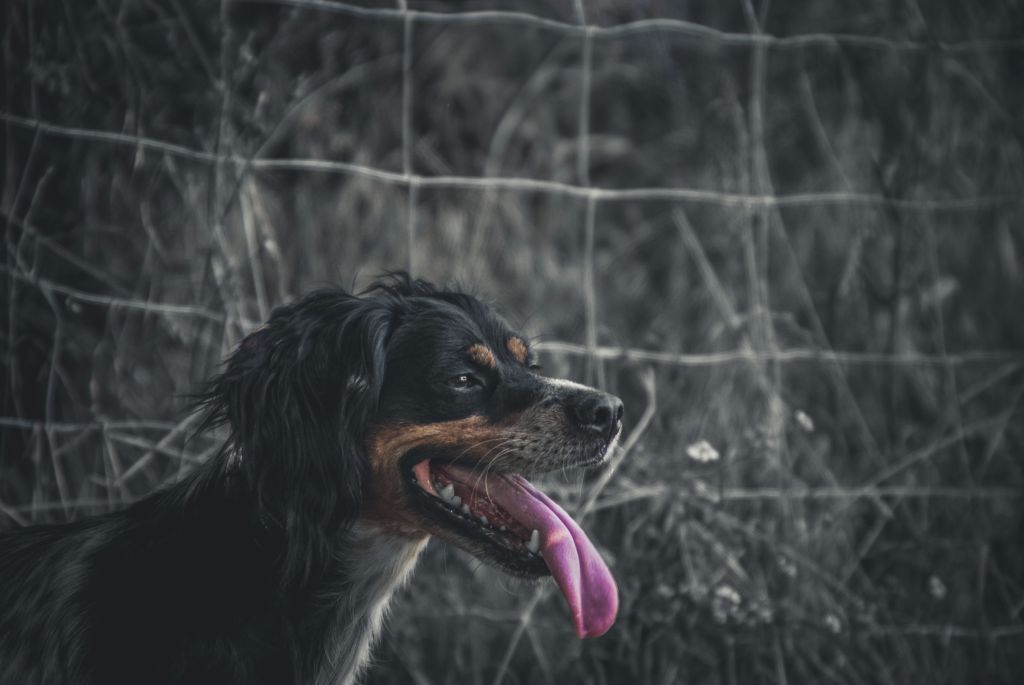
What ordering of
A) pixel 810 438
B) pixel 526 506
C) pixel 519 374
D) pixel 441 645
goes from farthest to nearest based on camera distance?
pixel 810 438, pixel 441 645, pixel 519 374, pixel 526 506

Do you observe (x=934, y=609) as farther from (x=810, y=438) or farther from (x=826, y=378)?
(x=826, y=378)

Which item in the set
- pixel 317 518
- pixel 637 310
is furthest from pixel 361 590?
pixel 637 310

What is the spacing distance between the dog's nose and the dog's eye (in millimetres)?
245

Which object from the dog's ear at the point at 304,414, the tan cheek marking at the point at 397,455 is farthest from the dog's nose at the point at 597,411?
the dog's ear at the point at 304,414

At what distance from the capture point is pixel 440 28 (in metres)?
6.12

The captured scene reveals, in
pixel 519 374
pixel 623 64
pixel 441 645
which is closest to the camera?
pixel 519 374

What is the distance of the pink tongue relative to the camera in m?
2.37

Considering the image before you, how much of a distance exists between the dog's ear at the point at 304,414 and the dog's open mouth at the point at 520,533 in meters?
0.18

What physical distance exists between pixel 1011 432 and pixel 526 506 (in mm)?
2399

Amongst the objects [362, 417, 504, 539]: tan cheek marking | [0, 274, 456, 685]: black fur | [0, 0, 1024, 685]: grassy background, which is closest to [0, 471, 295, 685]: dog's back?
[0, 274, 456, 685]: black fur

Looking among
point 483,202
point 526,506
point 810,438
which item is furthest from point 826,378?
point 526,506

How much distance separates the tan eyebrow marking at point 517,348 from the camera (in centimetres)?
277

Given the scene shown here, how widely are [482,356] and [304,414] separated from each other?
0.46 meters

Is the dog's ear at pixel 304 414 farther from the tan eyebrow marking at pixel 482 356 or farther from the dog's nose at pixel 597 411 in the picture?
the dog's nose at pixel 597 411
